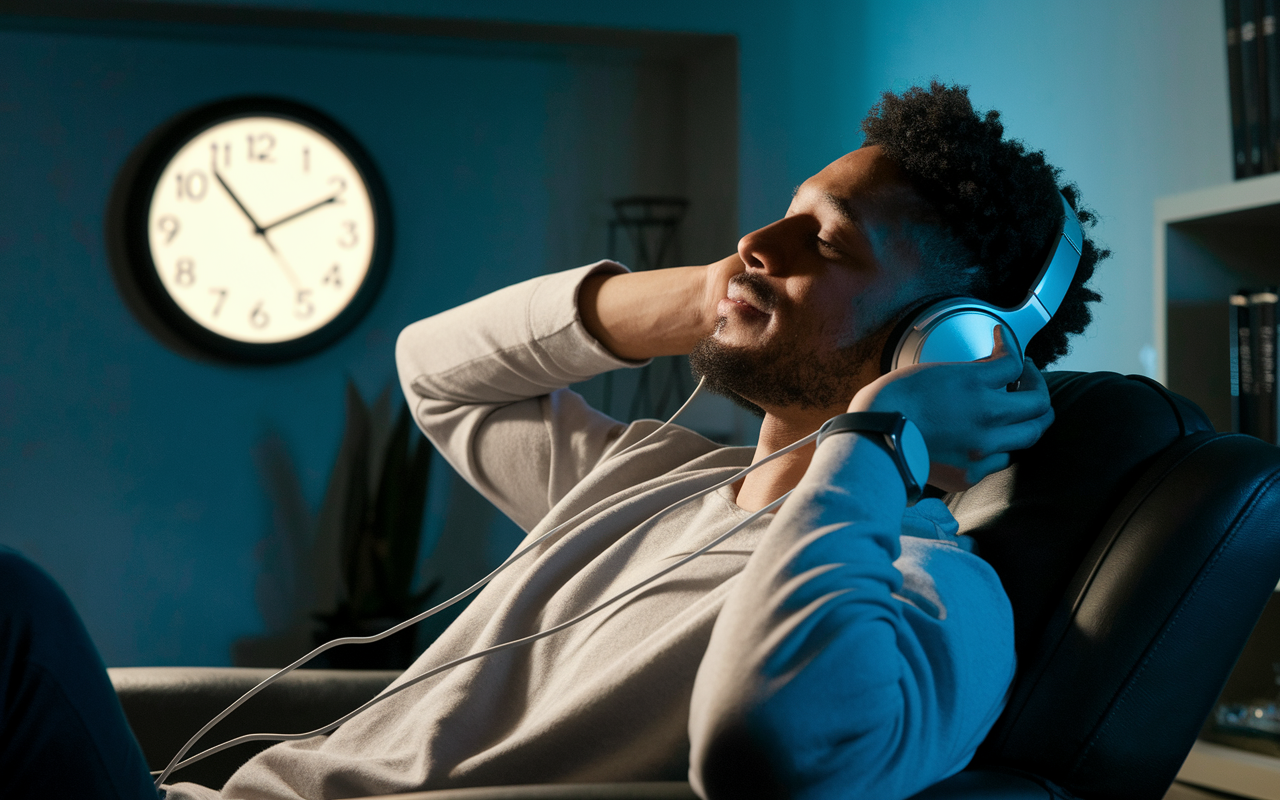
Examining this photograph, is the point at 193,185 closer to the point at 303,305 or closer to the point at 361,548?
the point at 303,305

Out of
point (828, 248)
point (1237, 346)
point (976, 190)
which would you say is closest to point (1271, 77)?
point (1237, 346)

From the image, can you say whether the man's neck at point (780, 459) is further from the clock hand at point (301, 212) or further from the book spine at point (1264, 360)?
the clock hand at point (301, 212)

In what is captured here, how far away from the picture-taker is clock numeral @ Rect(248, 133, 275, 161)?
2.61 m

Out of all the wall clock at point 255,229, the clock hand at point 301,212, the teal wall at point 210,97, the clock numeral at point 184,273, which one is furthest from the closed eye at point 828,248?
the clock numeral at point 184,273

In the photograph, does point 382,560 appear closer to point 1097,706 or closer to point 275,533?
point 275,533

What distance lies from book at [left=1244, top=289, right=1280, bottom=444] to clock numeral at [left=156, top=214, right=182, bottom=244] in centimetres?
252

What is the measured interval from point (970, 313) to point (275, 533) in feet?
7.33

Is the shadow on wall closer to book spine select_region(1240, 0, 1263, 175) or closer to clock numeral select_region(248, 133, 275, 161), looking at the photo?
clock numeral select_region(248, 133, 275, 161)

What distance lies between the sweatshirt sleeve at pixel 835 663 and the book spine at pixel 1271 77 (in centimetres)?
152

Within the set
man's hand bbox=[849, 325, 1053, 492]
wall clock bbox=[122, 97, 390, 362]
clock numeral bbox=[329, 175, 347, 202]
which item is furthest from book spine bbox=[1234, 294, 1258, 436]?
clock numeral bbox=[329, 175, 347, 202]

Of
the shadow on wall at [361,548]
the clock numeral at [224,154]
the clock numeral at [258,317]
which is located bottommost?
the shadow on wall at [361,548]

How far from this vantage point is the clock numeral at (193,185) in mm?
2566

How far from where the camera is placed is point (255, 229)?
261 centimetres

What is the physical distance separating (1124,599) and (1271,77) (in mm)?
1472
